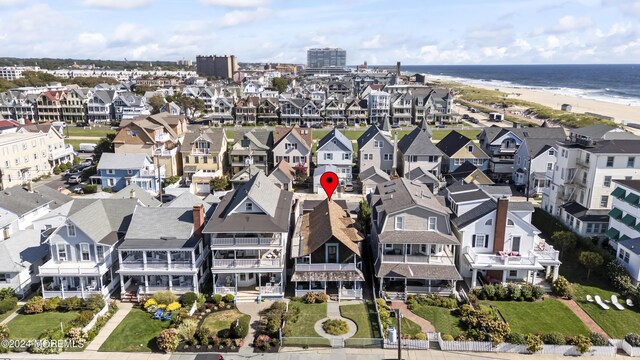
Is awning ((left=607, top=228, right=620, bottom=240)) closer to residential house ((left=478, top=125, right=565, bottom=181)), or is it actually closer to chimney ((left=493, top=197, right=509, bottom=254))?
chimney ((left=493, top=197, right=509, bottom=254))

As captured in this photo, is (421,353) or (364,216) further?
(364,216)

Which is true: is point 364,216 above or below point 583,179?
below

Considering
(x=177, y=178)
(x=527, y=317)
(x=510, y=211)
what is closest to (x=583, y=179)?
(x=510, y=211)

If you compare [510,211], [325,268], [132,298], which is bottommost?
[132,298]

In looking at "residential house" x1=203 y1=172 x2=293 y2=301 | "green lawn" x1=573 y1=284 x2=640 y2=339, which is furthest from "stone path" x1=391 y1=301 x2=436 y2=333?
"green lawn" x1=573 y1=284 x2=640 y2=339

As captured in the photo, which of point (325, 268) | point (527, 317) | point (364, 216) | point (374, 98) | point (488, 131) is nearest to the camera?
point (527, 317)

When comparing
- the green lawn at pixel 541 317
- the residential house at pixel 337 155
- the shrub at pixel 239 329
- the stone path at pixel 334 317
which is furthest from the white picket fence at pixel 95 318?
the residential house at pixel 337 155

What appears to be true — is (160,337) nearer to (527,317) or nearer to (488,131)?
(527,317)
